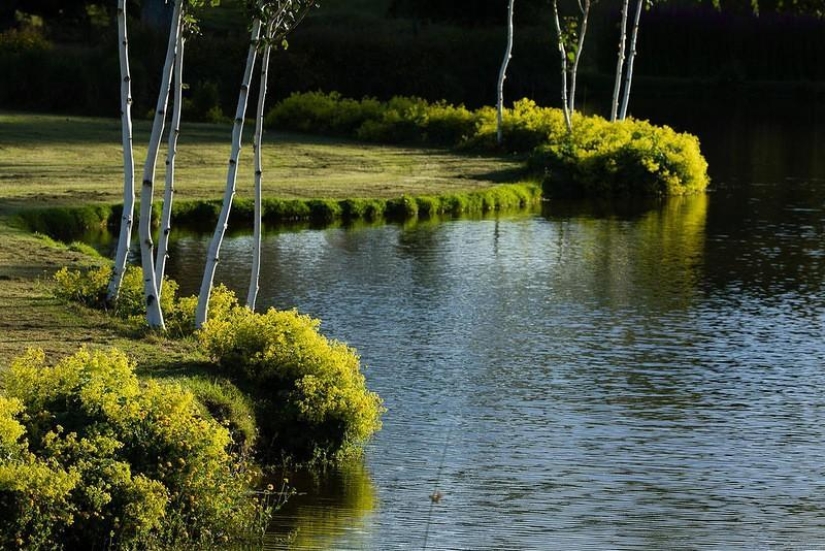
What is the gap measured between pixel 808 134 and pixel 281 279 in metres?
29.1

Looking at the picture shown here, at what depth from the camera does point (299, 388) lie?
13156mm

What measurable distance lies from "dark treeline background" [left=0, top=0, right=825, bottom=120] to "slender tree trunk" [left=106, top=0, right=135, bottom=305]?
29.4m

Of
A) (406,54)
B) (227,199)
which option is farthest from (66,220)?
(406,54)

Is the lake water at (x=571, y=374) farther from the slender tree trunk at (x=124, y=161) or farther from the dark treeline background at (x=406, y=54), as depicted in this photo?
the dark treeline background at (x=406, y=54)

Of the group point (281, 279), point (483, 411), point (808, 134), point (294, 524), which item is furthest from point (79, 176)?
point (808, 134)

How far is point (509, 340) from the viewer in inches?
726

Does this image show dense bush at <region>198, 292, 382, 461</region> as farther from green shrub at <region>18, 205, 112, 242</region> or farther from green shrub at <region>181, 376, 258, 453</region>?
green shrub at <region>18, 205, 112, 242</region>

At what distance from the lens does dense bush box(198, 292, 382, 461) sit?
12969mm

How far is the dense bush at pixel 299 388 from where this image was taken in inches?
511

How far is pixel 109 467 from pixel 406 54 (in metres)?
44.7

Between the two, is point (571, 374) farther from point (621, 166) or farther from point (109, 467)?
point (621, 166)

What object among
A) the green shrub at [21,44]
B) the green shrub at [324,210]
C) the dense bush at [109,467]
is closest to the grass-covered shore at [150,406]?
the dense bush at [109,467]

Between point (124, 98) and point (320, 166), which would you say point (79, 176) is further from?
point (124, 98)

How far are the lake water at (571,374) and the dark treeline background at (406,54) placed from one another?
834 inches
